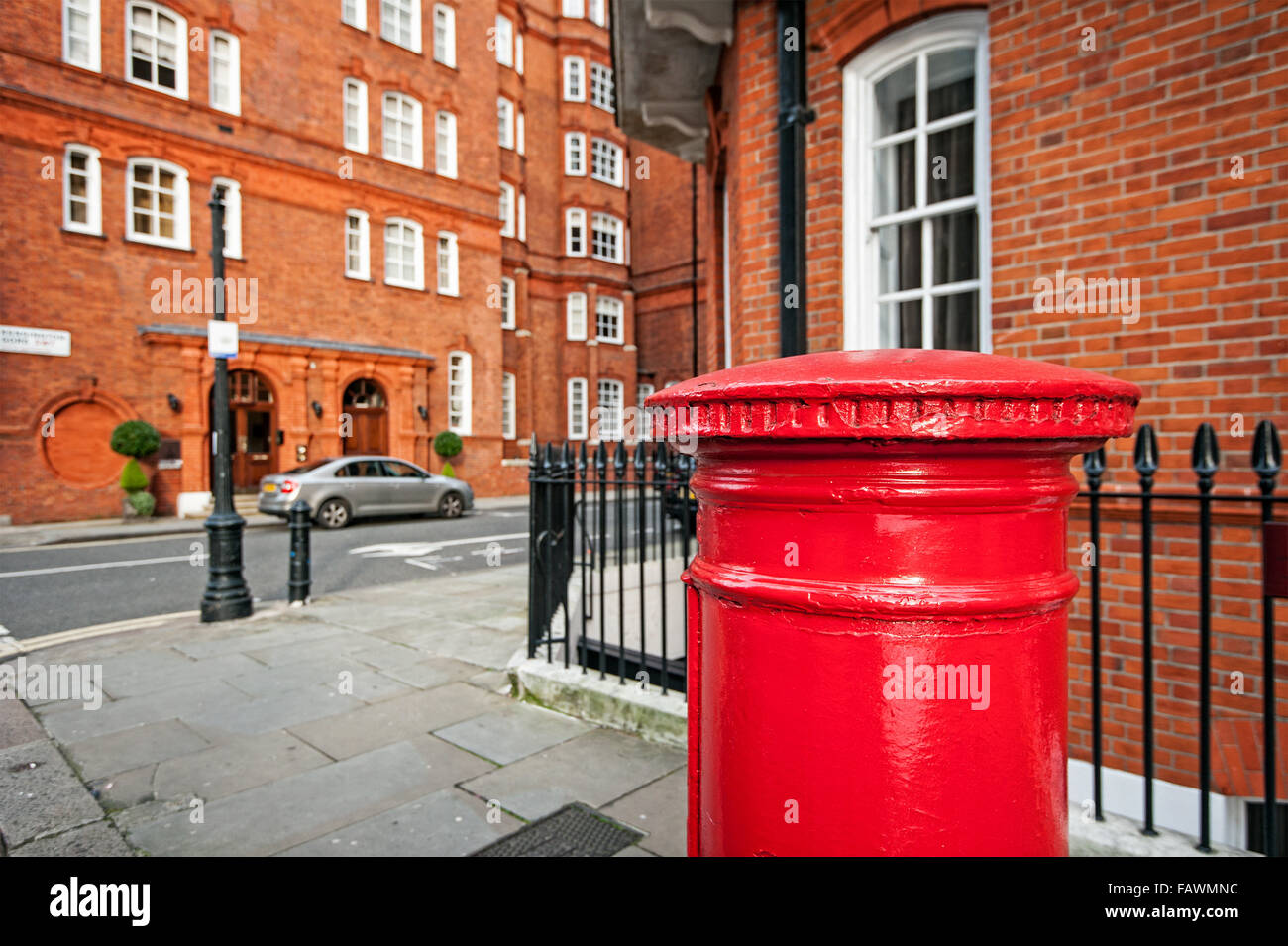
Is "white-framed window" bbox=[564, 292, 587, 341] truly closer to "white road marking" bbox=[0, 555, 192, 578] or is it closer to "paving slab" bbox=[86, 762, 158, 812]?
"white road marking" bbox=[0, 555, 192, 578]

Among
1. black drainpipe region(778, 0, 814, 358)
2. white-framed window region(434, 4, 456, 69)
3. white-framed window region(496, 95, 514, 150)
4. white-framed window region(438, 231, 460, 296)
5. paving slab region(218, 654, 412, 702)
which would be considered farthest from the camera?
white-framed window region(496, 95, 514, 150)

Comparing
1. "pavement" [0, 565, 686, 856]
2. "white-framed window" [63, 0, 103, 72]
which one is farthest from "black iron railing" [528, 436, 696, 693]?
"white-framed window" [63, 0, 103, 72]

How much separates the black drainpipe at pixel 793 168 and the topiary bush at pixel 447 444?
1887 cm

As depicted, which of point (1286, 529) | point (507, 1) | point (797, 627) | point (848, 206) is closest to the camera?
point (797, 627)

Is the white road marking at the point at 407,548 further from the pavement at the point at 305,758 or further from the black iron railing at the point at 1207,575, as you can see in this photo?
the black iron railing at the point at 1207,575

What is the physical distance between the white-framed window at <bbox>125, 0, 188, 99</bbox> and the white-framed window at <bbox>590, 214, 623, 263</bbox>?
14.7m

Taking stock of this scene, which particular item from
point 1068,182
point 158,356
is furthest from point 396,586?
point 158,356

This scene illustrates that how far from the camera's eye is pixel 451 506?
17203 mm

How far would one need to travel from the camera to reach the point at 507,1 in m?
25.8

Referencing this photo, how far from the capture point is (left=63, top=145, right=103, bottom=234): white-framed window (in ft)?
50.8

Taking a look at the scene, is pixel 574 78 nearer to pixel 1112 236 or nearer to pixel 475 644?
pixel 475 644

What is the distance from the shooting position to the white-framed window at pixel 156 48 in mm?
16438
